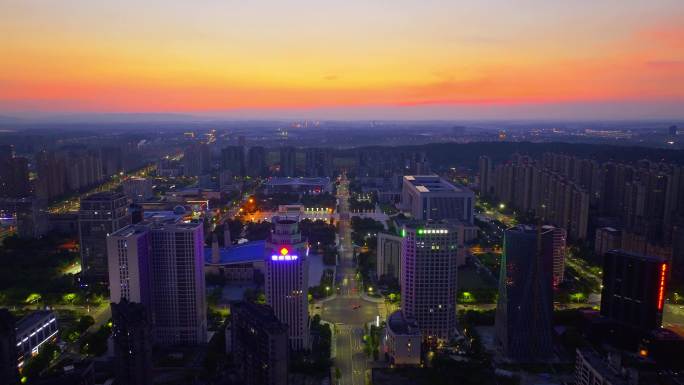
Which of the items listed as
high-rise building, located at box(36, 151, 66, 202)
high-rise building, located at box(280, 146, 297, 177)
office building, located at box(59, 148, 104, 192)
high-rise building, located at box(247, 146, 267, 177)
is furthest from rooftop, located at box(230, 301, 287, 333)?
high-rise building, located at box(247, 146, 267, 177)

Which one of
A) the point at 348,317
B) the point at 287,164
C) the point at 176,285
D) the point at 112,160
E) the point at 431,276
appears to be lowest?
the point at 348,317

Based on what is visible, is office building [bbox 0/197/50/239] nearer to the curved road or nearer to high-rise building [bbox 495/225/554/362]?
the curved road

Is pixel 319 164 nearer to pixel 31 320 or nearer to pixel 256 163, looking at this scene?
pixel 256 163

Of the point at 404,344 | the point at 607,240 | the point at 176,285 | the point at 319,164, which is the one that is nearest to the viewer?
Result: the point at 404,344

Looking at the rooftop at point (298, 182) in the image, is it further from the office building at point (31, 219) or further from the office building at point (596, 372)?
the office building at point (596, 372)

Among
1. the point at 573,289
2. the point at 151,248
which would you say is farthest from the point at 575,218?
the point at 151,248

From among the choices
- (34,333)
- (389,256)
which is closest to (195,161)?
(389,256)
